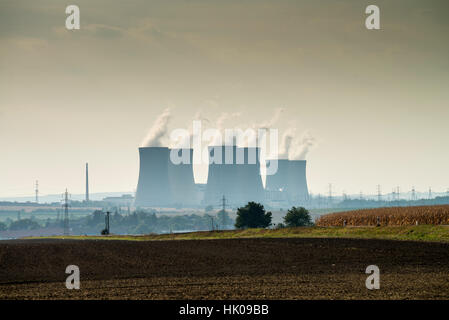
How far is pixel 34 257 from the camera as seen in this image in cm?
3700

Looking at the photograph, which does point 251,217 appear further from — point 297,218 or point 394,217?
point 394,217

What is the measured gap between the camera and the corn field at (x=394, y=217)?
53.5m

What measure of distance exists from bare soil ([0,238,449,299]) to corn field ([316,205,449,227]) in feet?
57.5

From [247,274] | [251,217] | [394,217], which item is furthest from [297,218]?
[247,274]

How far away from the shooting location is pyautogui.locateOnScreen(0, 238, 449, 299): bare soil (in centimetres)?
1761

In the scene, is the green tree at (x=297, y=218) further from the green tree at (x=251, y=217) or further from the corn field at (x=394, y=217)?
the corn field at (x=394, y=217)

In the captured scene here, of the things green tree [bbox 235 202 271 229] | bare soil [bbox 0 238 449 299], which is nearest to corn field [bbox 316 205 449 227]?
green tree [bbox 235 202 271 229]

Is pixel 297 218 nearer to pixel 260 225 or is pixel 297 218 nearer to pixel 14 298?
pixel 260 225

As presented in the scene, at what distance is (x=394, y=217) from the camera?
191 feet

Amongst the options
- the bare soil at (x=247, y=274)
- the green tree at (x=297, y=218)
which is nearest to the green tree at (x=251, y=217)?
the green tree at (x=297, y=218)

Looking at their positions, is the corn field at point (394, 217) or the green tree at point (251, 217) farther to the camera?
the green tree at point (251, 217)

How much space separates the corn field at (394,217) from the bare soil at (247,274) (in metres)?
17.5
